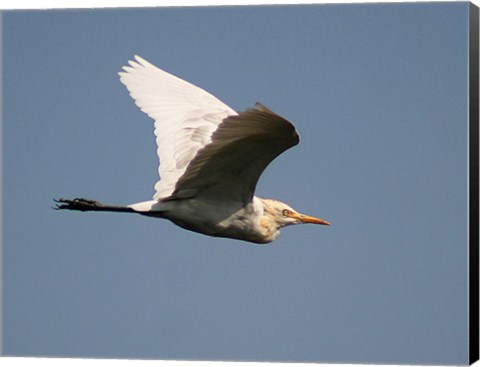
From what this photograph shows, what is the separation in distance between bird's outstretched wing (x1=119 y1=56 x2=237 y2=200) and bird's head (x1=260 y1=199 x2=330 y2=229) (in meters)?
0.50

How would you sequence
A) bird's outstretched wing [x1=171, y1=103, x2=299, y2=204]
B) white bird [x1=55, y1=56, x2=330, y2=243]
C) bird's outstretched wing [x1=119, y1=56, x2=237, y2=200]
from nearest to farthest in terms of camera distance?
bird's outstretched wing [x1=171, y1=103, x2=299, y2=204], white bird [x1=55, y1=56, x2=330, y2=243], bird's outstretched wing [x1=119, y1=56, x2=237, y2=200]

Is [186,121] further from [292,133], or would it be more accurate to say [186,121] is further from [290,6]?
[292,133]

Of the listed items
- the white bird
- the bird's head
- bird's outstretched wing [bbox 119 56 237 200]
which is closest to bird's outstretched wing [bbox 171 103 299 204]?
the white bird

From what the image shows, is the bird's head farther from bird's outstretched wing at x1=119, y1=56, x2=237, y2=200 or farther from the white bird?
bird's outstretched wing at x1=119, y1=56, x2=237, y2=200

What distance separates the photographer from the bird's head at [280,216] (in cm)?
688

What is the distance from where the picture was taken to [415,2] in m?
6.69

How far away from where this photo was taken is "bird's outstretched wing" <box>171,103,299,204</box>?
552cm

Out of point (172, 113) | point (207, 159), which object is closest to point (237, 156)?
point (207, 159)

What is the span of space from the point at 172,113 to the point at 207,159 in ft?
3.73

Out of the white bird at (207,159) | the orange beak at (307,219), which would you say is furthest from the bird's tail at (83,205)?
the orange beak at (307,219)

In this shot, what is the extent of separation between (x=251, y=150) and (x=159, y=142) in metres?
1.08

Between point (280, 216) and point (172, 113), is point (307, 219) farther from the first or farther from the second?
point (172, 113)

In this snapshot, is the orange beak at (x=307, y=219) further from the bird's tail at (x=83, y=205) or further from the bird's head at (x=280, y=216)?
the bird's tail at (x=83, y=205)

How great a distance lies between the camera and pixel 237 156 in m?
6.04
